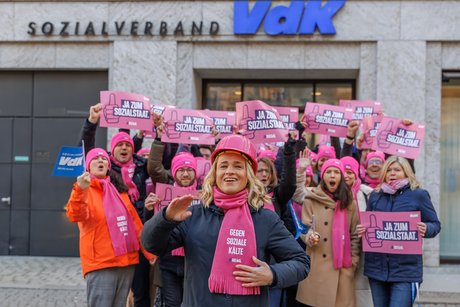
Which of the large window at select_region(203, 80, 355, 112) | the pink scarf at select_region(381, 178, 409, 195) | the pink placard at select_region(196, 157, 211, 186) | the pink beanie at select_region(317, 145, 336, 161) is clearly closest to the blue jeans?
the pink scarf at select_region(381, 178, 409, 195)

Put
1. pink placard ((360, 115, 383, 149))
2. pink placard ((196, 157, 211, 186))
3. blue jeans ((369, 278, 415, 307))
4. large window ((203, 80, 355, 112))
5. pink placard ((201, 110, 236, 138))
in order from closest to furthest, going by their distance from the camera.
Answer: blue jeans ((369, 278, 415, 307)) → pink placard ((196, 157, 211, 186)) → pink placard ((201, 110, 236, 138)) → pink placard ((360, 115, 383, 149)) → large window ((203, 80, 355, 112))

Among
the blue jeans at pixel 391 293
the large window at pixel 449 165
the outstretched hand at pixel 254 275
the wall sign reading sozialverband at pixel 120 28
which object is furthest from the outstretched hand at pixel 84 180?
the large window at pixel 449 165

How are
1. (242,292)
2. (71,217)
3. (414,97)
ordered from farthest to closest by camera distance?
(414,97) → (71,217) → (242,292)

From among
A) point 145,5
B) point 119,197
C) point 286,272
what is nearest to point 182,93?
point 145,5

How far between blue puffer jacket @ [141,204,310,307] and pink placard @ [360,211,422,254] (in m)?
2.08

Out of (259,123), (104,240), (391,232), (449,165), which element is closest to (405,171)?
(391,232)

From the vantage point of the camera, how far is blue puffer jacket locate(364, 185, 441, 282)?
15.4 ft

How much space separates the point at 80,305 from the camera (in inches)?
278

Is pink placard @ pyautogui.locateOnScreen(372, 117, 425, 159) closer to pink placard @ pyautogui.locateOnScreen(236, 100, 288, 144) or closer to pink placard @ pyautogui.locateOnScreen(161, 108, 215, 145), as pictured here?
pink placard @ pyautogui.locateOnScreen(236, 100, 288, 144)

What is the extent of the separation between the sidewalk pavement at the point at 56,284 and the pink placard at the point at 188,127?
2.79 metres

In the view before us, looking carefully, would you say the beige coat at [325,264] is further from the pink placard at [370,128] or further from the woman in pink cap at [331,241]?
the pink placard at [370,128]

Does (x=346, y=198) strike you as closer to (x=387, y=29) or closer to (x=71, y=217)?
(x=71, y=217)

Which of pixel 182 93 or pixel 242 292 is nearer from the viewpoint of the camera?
pixel 242 292

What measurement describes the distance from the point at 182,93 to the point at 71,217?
580 centimetres
